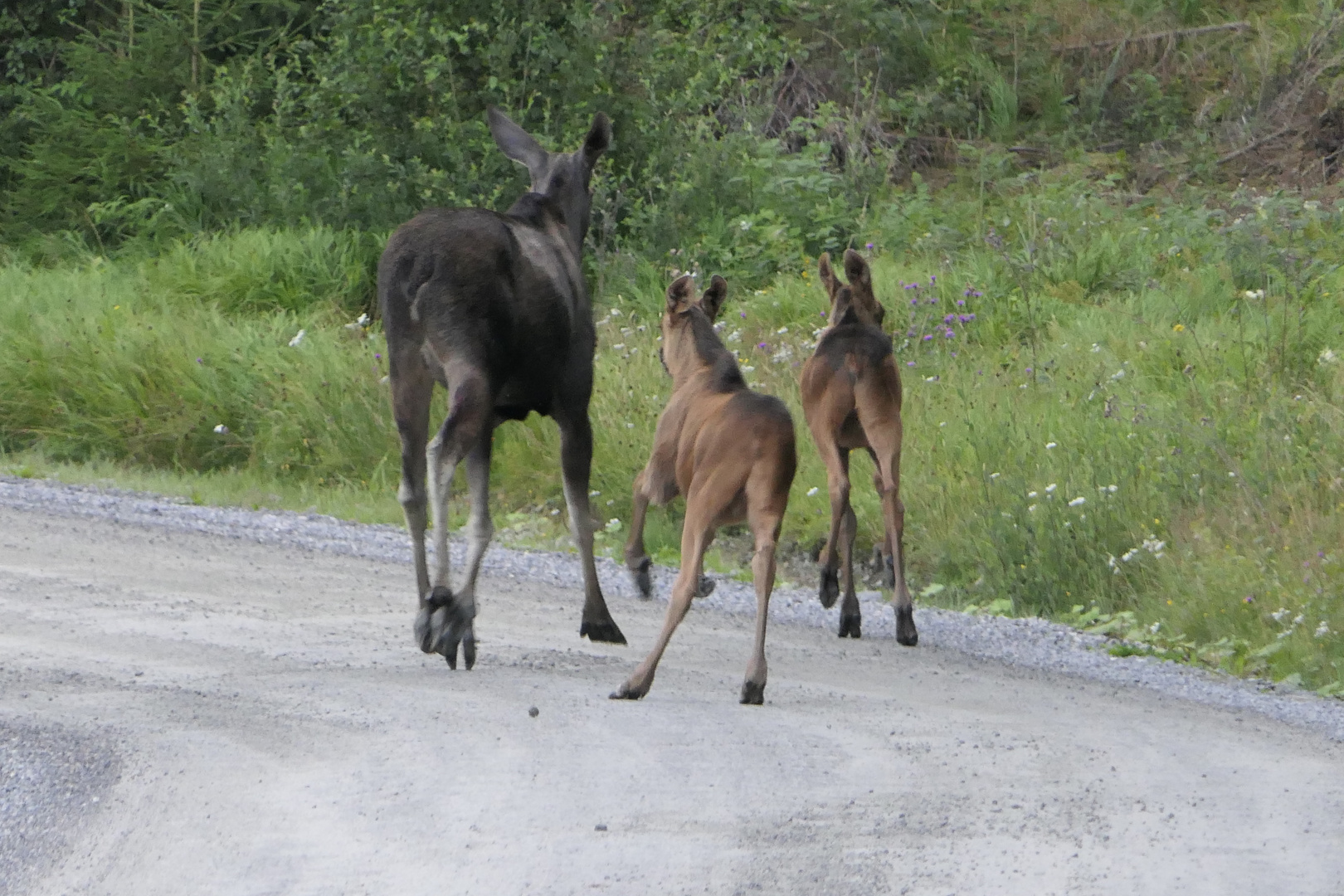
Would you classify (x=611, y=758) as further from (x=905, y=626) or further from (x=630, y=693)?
(x=905, y=626)

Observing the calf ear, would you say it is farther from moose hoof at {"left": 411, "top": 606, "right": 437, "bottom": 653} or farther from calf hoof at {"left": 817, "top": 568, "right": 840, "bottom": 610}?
moose hoof at {"left": 411, "top": 606, "right": 437, "bottom": 653}

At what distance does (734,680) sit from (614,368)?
602 centimetres

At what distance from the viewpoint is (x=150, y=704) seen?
21.3ft

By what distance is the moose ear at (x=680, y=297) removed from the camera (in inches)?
307

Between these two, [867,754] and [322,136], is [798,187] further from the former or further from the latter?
[867,754]

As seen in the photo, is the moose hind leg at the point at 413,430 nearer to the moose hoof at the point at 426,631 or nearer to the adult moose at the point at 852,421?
the moose hoof at the point at 426,631

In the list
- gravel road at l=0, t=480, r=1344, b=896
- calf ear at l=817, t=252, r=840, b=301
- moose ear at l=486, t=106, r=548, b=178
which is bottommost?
gravel road at l=0, t=480, r=1344, b=896

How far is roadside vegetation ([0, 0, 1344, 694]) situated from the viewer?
970cm

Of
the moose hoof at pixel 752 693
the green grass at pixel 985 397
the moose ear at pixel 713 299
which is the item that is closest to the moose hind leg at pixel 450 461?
the moose hoof at pixel 752 693

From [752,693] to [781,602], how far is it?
2.70 metres

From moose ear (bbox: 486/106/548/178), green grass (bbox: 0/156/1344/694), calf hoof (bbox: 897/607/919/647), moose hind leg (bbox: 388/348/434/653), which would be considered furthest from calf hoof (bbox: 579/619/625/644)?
green grass (bbox: 0/156/1344/694)

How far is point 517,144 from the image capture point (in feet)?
27.9

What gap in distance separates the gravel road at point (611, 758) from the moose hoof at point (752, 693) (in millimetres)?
69

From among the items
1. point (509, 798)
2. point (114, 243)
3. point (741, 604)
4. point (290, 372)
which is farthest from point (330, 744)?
point (114, 243)
